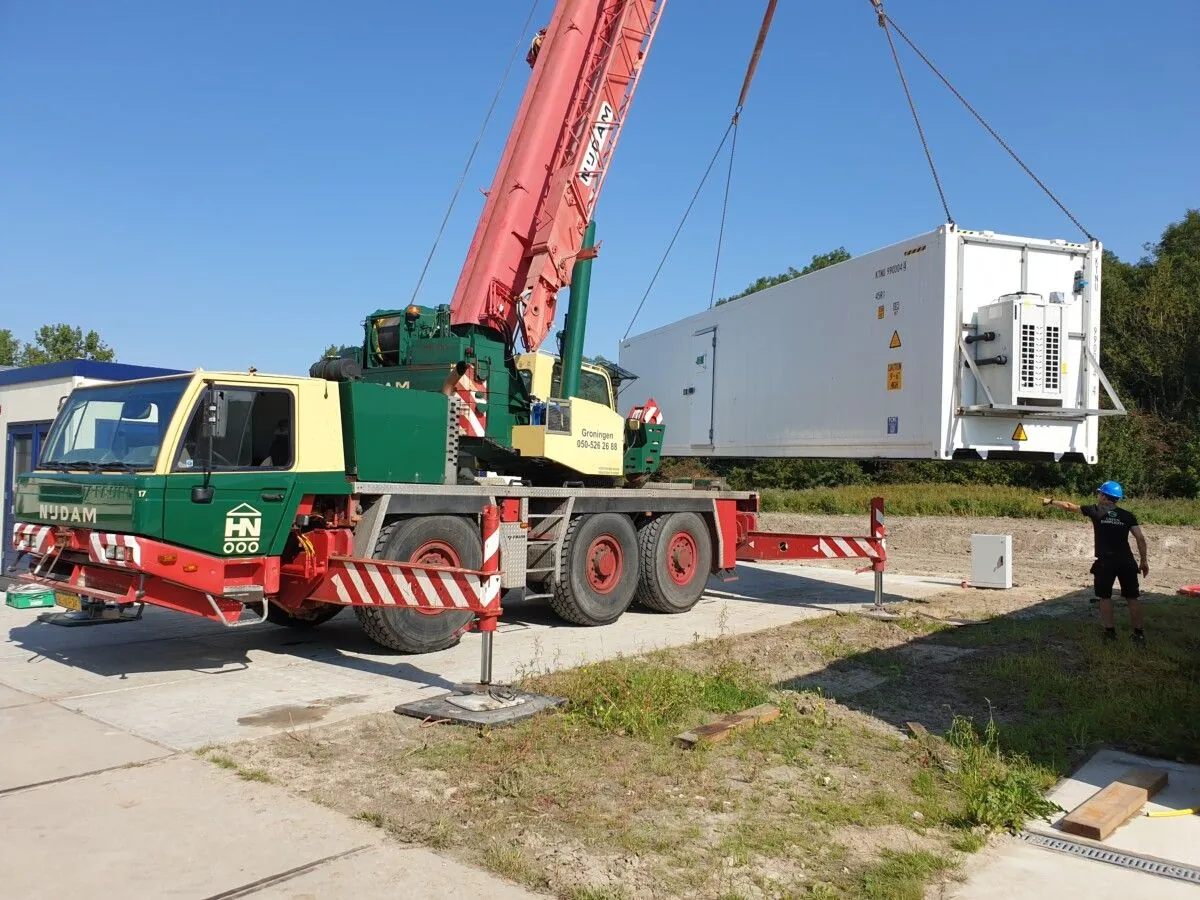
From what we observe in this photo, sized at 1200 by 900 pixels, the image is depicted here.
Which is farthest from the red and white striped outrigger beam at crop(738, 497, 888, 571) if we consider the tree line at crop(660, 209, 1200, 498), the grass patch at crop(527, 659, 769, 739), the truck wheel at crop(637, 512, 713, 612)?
the tree line at crop(660, 209, 1200, 498)

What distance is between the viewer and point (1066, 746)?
225 inches

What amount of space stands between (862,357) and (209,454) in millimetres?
7293

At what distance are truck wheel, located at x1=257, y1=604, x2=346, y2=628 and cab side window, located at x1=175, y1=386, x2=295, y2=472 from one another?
218 centimetres

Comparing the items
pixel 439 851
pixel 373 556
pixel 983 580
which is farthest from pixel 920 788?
pixel 983 580

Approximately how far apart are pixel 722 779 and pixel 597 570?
17.9 ft

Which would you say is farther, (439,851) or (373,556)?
(373,556)

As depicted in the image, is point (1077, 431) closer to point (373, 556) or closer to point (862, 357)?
point (862, 357)

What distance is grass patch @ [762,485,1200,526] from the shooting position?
2250cm

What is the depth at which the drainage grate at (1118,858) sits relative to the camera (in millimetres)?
3943

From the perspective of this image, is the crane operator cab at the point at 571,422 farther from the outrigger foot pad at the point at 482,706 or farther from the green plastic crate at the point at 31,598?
the green plastic crate at the point at 31,598

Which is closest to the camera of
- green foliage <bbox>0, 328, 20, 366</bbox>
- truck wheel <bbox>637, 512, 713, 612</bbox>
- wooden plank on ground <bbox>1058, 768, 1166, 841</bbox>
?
wooden plank on ground <bbox>1058, 768, 1166, 841</bbox>

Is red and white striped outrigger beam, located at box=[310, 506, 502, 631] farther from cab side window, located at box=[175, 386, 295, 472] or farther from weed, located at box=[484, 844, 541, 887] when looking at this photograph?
weed, located at box=[484, 844, 541, 887]

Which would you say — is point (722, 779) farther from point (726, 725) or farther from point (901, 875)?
point (901, 875)

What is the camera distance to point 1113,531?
8.89 m
